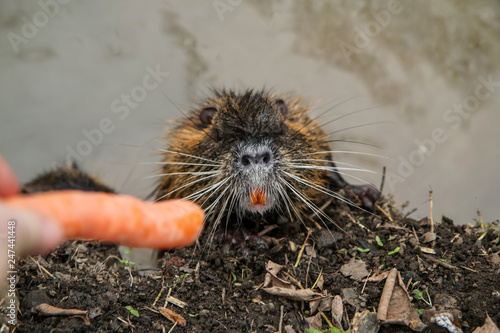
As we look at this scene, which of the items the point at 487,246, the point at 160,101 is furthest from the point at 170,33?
the point at 487,246

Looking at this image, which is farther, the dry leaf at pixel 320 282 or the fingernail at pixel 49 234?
the dry leaf at pixel 320 282

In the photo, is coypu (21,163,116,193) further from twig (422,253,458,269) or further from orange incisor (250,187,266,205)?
twig (422,253,458,269)

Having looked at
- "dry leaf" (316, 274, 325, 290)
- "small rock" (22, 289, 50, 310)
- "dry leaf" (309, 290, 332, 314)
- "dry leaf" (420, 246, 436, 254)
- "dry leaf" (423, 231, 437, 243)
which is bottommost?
"small rock" (22, 289, 50, 310)

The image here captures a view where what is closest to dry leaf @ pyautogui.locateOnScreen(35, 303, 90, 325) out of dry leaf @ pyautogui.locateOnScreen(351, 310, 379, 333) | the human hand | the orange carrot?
the orange carrot

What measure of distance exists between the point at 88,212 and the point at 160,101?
3.54 meters

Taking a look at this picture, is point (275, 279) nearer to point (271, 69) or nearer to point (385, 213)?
point (385, 213)

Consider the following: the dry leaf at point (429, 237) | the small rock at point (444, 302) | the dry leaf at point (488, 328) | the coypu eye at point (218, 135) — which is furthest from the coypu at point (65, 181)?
the dry leaf at point (488, 328)

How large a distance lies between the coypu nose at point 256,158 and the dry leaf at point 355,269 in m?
0.80

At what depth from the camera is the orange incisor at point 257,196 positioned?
9.88 feet

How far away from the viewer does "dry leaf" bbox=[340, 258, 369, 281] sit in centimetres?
268

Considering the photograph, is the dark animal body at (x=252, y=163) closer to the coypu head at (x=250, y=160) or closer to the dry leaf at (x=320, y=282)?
the coypu head at (x=250, y=160)

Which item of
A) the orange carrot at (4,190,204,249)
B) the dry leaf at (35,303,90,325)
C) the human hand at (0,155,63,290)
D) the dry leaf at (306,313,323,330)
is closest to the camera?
the human hand at (0,155,63,290)

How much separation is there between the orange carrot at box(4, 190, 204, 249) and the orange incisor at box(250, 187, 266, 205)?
122 cm

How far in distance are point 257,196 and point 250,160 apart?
0.79 feet
